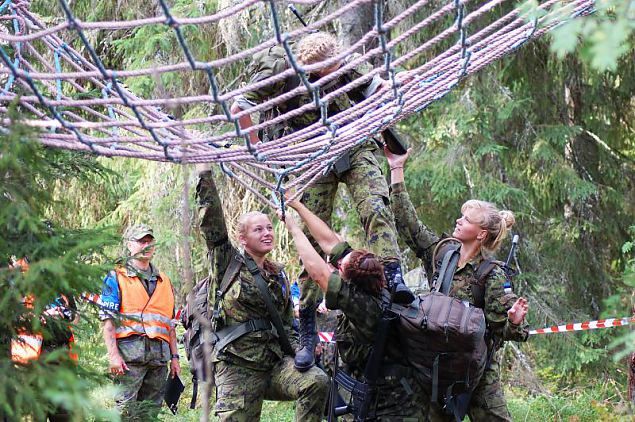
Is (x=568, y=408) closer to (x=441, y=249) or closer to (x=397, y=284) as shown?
(x=441, y=249)

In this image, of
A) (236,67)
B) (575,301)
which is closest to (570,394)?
(575,301)

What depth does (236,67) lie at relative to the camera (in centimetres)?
977

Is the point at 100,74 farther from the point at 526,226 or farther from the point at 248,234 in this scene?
the point at 526,226

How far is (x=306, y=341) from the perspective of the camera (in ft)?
16.8

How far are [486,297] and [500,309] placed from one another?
10 centimetres

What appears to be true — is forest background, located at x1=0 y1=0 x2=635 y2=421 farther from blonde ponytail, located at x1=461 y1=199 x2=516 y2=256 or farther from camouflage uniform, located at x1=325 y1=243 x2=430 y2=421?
camouflage uniform, located at x1=325 y1=243 x2=430 y2=421

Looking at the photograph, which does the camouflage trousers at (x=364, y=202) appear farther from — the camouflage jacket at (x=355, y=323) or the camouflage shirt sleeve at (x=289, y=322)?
the camouflage jacket at (x=355, y=323)

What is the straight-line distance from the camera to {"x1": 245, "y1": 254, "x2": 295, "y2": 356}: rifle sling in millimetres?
5016

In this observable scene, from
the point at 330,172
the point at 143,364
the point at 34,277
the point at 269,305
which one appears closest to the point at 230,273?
the point at 269,305

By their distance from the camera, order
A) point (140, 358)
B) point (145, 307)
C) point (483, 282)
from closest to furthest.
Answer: point (483, 282), point (140, 358), point (145, 307)

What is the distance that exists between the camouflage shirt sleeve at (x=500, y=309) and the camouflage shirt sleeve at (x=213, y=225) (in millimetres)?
1353

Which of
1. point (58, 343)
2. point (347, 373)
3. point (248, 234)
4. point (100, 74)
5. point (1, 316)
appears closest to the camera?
point (1, 316)

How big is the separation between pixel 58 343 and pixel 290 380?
1431mm

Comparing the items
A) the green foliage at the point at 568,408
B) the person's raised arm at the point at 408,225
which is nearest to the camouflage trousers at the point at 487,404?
the person's raised arm at the point at 408,225
